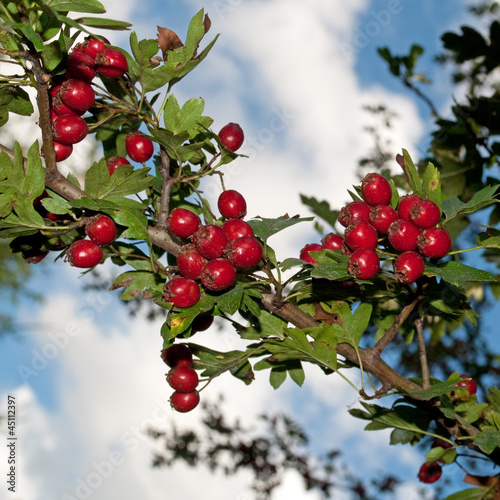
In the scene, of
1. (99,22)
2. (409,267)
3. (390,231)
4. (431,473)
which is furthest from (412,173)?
(431,473)

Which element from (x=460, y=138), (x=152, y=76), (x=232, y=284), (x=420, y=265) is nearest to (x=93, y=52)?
(x=152, y=76)

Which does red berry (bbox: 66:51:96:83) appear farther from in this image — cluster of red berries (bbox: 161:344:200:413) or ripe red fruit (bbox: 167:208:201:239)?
cluster of red berries (bbox: 161:344:200:413)

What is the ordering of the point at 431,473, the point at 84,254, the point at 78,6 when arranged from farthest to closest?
the point at 431,473 → the point at 84,254 → the point at 78,6

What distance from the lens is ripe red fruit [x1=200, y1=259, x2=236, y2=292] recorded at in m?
1.24

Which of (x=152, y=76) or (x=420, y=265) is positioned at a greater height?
(x=152, y=76)

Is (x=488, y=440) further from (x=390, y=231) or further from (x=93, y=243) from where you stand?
(x=93, y=243)

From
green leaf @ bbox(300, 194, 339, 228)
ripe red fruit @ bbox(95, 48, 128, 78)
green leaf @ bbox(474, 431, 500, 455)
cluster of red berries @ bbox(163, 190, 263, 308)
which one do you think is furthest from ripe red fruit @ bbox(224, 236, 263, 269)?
green leaf @ bbox(300, 194, 339, 228)

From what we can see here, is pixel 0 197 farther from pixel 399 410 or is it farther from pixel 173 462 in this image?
pixel 173 462

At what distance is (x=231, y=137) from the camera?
1500 mm

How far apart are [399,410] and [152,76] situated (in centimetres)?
128

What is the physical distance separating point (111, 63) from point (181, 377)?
0.90 metres

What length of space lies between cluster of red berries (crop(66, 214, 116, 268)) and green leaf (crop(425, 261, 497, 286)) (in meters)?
0.82

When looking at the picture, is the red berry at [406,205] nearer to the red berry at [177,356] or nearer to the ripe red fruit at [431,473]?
the red berry at [177,356]

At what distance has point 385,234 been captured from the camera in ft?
4.68
